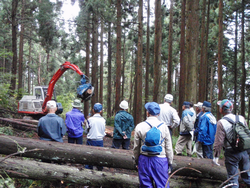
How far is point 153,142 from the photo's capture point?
3959 mm

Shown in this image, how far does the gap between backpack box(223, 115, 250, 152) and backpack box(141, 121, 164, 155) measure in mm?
1682

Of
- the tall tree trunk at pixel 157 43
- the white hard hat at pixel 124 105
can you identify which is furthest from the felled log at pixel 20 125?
the tall tree trunk at pixel 157 43

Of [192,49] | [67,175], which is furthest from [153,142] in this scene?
[192,49]

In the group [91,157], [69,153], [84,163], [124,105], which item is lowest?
[84,163]

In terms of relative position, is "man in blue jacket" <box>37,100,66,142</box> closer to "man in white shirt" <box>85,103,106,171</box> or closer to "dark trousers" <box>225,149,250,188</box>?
"man in white shirt" <box>85,103,106,171</box>

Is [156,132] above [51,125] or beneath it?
above

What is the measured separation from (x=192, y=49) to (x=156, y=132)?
741 centimetres

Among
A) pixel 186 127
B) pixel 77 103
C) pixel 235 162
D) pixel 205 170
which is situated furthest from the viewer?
pixel 186 127

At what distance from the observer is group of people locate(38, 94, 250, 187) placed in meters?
4.10

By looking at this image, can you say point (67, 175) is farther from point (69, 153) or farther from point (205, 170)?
point (205, 170)

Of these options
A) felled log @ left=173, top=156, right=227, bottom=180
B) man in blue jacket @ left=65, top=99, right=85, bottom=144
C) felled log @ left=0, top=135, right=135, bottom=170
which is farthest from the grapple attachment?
felled log @ left=173, top=156, right=227, bottom=180

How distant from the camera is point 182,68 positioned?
18172 mm

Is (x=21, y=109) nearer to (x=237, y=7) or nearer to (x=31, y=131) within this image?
(x=31, y=131)

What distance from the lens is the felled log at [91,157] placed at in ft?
18.3
